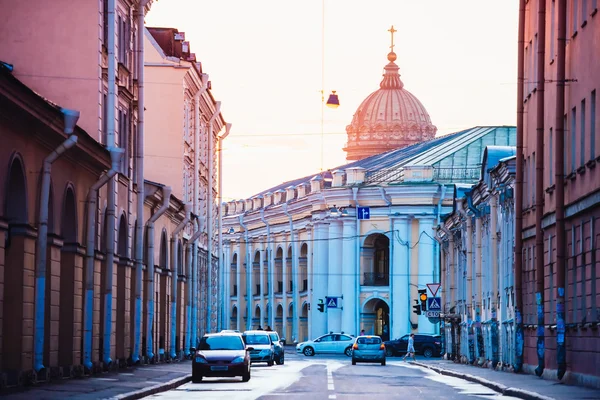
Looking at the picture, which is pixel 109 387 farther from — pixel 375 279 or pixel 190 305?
pixel 375 279

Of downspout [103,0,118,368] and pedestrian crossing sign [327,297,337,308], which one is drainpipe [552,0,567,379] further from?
pedestrian crossing sign [327,297,337,308]

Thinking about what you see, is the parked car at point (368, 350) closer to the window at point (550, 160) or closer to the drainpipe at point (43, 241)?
the window at point (550, 160)

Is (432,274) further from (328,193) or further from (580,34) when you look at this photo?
(580,34)

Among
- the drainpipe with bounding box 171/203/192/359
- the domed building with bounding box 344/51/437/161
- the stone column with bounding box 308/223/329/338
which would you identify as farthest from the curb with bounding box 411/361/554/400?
the domed building with bounding box 344/51/437/161

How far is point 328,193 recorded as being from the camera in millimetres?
92250

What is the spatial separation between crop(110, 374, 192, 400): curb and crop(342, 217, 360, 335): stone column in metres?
56.2

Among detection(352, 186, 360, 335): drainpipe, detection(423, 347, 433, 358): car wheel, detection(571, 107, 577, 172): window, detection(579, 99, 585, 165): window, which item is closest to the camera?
detection(579, 99, 585, 165): window

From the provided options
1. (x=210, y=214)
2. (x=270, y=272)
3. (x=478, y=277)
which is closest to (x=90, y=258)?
(x=478, y=277)

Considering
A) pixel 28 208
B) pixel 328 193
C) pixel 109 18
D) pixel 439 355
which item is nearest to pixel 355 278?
pixel 328 193

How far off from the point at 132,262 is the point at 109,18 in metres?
8.53

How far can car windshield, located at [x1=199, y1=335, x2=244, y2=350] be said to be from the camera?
1416 inches

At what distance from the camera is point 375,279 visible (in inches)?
3686

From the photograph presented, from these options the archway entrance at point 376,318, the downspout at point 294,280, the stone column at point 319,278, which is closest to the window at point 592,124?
the archway entrance at point 376,318

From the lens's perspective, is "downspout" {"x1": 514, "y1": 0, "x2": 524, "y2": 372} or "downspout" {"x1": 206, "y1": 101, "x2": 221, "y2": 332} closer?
"downspout" {"x1": 514, "y1": 0, "x2": 524, "y2": 372}
